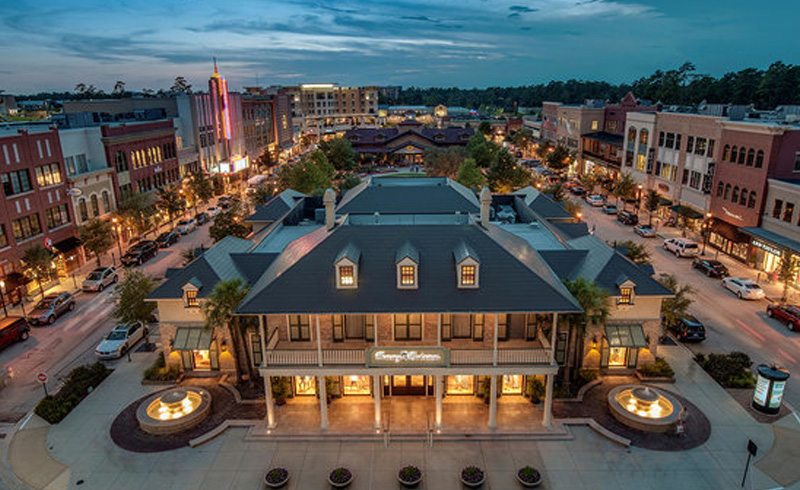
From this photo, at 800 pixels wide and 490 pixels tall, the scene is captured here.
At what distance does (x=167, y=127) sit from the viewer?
235 feet

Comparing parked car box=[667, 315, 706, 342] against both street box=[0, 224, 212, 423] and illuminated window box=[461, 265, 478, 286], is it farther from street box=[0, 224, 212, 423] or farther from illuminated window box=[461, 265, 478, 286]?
street box=[0, 224, 212, 423]

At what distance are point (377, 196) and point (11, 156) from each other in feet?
107

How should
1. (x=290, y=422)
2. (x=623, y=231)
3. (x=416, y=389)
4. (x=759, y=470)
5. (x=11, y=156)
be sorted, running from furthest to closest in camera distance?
(x=623, y=231) < (x=11, y=156) < (x=416, y=389) < (x=290, y=422) < (x=759, y=470)

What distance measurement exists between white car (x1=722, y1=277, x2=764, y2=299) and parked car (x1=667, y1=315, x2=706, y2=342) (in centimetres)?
950

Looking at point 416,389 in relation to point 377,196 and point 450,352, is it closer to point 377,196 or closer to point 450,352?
point 450,352

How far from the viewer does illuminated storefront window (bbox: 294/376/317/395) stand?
2886 cm

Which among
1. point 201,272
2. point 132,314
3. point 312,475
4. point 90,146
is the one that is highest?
point 90,146

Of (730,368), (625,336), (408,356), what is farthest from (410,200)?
(730,368)

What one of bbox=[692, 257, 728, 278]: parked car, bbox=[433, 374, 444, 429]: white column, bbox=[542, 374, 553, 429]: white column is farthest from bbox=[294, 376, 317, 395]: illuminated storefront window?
bbox=[692, 257, 728, 278]: parked car

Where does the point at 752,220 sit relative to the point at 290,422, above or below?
above

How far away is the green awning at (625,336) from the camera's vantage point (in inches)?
1150

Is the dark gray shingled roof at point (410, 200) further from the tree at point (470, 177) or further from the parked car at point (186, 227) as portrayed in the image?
the parked car at point (186, 227)

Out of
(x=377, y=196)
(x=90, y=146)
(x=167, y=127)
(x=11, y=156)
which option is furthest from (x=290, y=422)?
(x=167, y=127)

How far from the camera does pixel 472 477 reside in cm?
2205
